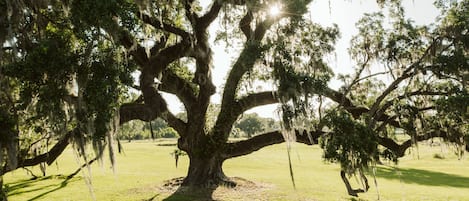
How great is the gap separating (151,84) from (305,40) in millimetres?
6476

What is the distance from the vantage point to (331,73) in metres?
15.7

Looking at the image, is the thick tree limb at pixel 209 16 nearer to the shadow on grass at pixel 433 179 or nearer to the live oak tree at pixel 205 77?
the live oak tree at pixel 205 77

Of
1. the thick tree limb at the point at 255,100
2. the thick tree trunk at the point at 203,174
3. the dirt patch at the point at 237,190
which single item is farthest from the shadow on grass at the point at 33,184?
the thick tree limb at the point at 255,100

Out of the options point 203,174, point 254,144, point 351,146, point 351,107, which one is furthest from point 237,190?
point 351,146

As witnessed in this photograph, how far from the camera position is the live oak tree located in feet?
33.4

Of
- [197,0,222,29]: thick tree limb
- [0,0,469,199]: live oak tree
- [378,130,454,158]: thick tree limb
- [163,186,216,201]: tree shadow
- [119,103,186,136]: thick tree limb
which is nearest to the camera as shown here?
[0,0,469,199]: live oak tree

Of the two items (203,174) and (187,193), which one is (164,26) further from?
(203,174)

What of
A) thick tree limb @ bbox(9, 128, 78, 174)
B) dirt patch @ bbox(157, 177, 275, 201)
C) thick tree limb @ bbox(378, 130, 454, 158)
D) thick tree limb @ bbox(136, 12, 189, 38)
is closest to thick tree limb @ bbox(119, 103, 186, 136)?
thick tree limb @ bbox(9, 128, 78, 174)

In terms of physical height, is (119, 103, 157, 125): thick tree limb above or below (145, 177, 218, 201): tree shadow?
above

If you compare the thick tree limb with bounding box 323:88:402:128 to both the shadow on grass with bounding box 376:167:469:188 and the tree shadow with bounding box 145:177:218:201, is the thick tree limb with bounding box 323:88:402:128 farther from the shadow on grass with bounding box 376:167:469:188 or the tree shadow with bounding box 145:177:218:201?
the shadow on grass with bounding box 376:167:469:188

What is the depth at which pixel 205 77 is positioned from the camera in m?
17.7

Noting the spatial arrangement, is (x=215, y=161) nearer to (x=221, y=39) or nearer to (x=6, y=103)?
(x=221, y=39)

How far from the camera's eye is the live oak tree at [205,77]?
10.2 meters

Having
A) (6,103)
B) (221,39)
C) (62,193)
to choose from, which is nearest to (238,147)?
(221,39)
